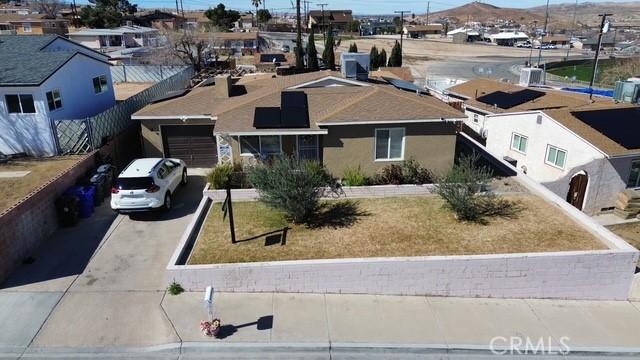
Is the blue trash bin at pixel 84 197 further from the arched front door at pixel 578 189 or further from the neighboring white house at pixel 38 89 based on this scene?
the arched front door at pixel 578 189

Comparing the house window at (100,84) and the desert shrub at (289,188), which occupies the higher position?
the house window at (100,84)

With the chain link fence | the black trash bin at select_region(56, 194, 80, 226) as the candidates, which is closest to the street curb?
the black trash bin at select_region(56, 194, 80, 226)

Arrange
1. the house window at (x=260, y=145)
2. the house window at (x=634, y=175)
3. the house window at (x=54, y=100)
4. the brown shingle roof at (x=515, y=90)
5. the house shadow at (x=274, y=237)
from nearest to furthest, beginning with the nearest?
the house shadow at (x=274, y=237) < the house window at (x=260, y=145) < the house window at (x=54, y=100) < the house window at (x=634, y=175) < the brown shingle roof at (x=515, y=90)

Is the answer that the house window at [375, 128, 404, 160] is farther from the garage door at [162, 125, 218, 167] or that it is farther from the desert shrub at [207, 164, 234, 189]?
the garage door at [162, 125, 218, 167]

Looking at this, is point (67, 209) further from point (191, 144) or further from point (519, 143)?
point (519, 143)

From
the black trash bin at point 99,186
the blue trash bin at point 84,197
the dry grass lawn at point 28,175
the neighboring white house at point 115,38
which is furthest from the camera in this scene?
the neighboring white house at point 115,38

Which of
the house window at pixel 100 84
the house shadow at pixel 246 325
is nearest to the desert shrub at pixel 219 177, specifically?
the house shadow at pixel 246 325

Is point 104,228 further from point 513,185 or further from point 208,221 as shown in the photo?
point 513,185
